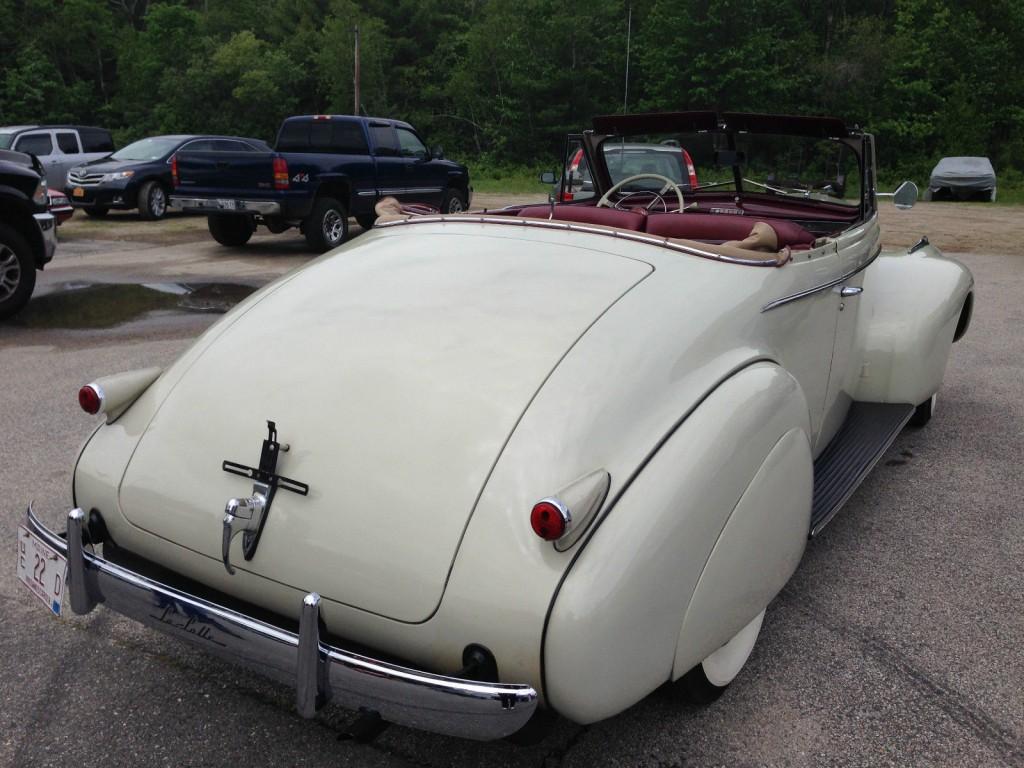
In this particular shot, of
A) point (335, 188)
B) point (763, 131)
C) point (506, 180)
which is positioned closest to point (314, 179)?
point (335, 188)

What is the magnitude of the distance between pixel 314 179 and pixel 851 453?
939 centimetres

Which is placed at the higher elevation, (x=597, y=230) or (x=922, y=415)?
(x=597, y=230)

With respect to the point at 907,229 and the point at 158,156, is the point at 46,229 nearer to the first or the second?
the point at 158,156

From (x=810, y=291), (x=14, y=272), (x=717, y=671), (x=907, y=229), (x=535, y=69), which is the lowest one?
(x=907, y=229)

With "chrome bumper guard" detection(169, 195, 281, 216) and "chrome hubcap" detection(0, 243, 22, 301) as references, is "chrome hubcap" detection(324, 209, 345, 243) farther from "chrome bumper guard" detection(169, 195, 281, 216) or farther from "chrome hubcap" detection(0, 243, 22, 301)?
"chrome hubcap" detection(0, 243, 22, 301)

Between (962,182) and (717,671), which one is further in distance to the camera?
(962,182)

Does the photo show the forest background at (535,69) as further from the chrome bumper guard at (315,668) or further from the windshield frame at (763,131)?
the chrome bumper guard at (315,668)

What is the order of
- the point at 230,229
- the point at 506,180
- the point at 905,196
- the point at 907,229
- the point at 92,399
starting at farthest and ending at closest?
1. the point at 506,180
2. the point at 907,229
3. the point at 230,229
4. the point at 905,196
5. the point at 92,399

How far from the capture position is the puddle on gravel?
7.52 metres

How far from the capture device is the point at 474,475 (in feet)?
6.69

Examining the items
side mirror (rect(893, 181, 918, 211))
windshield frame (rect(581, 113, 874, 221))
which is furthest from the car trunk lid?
side mirror (rect(893, 181, 918, 211))

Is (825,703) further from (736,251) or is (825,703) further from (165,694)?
(165,694)

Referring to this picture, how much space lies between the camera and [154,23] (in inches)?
1981

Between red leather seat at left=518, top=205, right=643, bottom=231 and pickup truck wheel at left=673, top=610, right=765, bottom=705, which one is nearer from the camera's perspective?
pickup truck wheel at left=673, top=610, right=765, bottom=705
